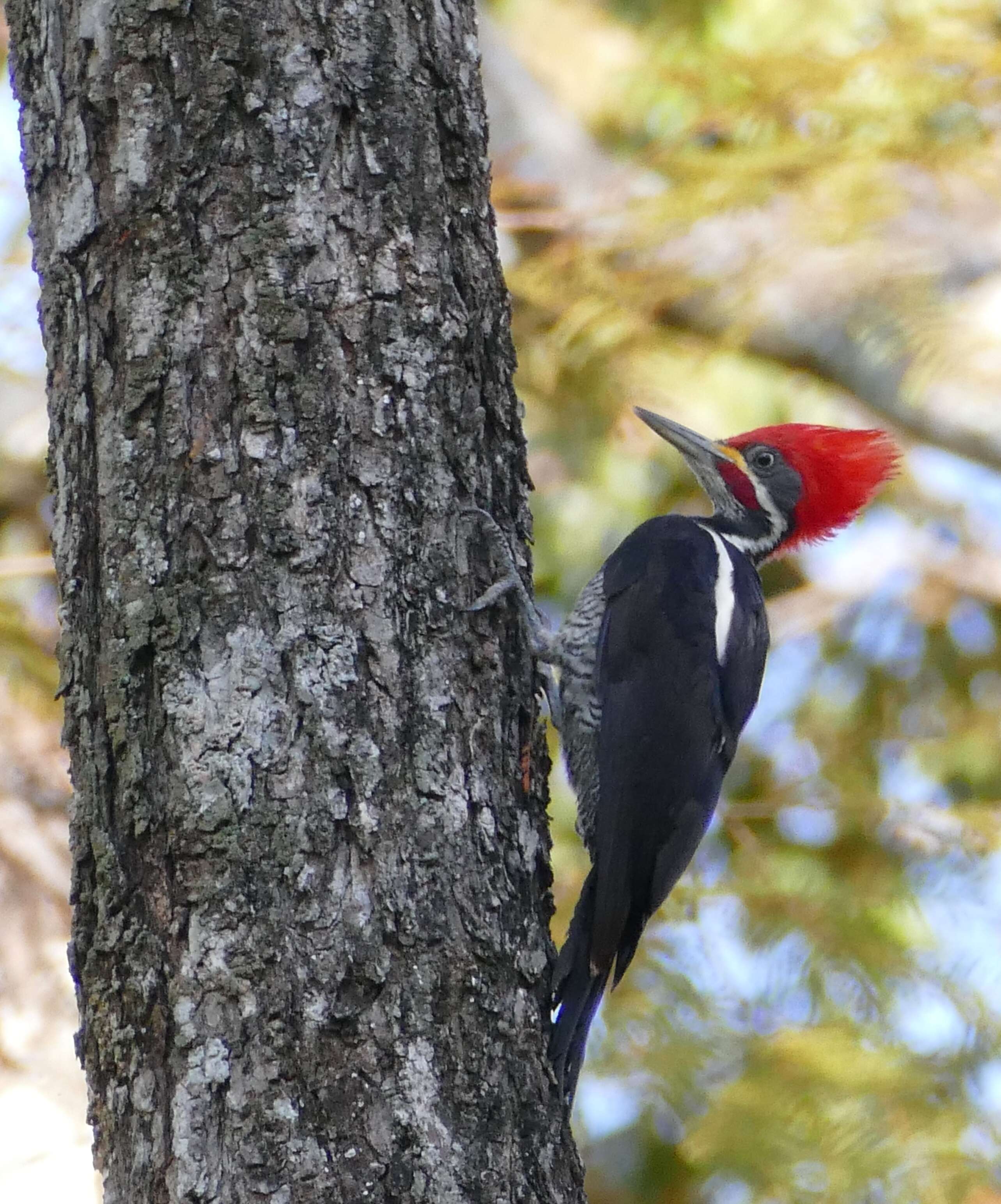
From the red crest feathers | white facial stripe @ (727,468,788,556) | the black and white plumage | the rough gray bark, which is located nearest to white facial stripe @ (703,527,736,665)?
the black and white plumage

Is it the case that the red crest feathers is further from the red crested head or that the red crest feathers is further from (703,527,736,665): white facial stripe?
(703,527,736,665): white facial stripe

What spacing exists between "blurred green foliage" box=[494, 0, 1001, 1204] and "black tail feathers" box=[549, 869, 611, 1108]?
1.70 meters

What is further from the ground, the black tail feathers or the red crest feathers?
the red crest feathers

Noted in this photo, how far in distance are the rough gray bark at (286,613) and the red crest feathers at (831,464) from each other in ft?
5.41

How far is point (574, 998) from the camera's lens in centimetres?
234

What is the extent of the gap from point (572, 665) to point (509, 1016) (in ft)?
4.54

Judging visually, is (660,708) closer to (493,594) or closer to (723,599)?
(723,599)

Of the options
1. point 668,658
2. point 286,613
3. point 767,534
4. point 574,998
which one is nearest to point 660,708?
point 668,658

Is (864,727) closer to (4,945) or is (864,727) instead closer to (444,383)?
(4,945)

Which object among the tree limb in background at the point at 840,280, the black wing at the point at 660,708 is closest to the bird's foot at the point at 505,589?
the black wing at the point at 660,708

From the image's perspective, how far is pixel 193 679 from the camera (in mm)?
1971

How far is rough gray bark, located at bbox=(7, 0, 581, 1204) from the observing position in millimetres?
1850

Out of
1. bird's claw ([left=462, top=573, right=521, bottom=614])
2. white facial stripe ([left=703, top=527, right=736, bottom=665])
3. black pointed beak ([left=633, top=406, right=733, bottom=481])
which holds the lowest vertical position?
bird's claw ([left=462, top=573, right=521, bottom=614])

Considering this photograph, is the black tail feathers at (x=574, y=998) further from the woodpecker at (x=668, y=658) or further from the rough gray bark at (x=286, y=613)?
the rough gray bark at (x=286, y=613)
